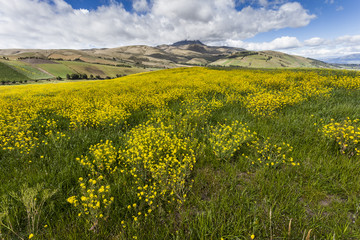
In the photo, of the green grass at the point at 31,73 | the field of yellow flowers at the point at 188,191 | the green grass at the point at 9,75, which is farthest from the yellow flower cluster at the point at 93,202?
the green grass at the point at 31,73

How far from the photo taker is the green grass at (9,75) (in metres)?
61.7

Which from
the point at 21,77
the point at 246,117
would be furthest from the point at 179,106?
the point at 21,77

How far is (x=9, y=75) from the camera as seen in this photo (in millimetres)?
64562

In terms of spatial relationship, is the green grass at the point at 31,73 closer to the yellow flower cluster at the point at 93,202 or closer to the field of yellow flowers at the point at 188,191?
the field of yellow flowers at the point at 188,191

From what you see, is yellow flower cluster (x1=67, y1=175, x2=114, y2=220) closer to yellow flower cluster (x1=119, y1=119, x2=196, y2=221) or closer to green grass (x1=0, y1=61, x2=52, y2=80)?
yellow flower cluster (x1=119, y1=119, x2=196, y2=221)

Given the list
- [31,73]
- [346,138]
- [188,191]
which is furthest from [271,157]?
[31,73]

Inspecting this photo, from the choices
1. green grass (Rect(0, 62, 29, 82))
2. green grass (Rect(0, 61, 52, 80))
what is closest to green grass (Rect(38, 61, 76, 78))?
green grass (Rect(0, 61, 52, 80))

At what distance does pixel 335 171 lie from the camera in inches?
131

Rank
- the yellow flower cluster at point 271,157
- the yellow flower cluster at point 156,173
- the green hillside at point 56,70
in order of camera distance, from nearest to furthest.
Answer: the yellow flower cluster at point 156,173
the yellow flower cluster at point 271,157
the green hillside at point 56,70

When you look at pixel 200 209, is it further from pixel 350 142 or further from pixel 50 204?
pixel 350 142

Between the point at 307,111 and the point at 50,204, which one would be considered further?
the point at 307,111

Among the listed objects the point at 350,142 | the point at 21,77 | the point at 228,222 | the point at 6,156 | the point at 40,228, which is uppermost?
the point at 21,77

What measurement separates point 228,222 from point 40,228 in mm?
3022

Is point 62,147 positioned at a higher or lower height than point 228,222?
higher
